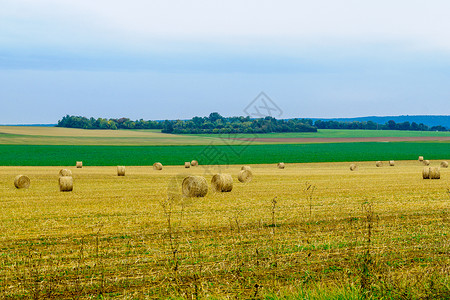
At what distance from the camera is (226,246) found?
12.4 metres

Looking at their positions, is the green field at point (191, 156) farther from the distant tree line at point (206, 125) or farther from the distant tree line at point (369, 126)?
the distant tree line at point (369, 126)

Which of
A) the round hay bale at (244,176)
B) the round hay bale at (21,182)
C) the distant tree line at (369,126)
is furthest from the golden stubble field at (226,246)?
the distant tree line at (369,126)

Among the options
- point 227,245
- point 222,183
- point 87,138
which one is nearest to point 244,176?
point 222,183

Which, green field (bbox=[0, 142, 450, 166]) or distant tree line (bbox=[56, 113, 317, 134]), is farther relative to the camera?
distant tree line (bbox=[56, 113, 317, 134])

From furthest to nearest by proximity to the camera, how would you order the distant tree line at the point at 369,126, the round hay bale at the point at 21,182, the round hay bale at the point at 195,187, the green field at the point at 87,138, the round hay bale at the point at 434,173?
the distant tree line at the point at 369,126 → the green field at the point at 87,138 → the round hay bale at the point at 434,173 → the round hay bale at the point at 21,182 → the round hay bale at the point at 195,187

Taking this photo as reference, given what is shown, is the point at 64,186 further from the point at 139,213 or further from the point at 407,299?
the point at 407,299

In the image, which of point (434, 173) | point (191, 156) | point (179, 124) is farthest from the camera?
point (179, 124)

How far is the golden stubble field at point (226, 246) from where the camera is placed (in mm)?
8711

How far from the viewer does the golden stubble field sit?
28.6 feet

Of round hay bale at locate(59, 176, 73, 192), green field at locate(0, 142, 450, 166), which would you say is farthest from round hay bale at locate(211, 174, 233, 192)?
green field at locate(0, 142, 450, 166)

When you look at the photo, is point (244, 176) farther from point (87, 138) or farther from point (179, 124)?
point (179, 124)

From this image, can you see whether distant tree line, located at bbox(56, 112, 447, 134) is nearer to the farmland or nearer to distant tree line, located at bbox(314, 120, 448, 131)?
distant tree line, located at bbox(314, 120, 448, 131)

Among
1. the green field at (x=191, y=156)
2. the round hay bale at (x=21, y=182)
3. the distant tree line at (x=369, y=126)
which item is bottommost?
the green field at (x=191, y=156)

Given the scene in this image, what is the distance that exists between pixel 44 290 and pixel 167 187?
1905 centimetres
